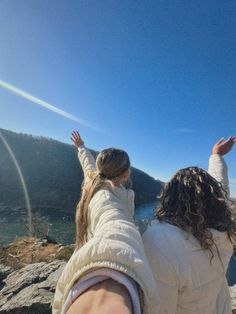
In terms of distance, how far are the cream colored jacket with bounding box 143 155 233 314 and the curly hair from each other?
43mm

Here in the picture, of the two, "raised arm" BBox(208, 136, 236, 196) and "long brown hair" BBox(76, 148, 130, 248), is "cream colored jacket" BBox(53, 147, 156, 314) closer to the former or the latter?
"long brown hair" BBox(76, 148, 130, 248)

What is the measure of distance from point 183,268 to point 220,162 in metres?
1.02

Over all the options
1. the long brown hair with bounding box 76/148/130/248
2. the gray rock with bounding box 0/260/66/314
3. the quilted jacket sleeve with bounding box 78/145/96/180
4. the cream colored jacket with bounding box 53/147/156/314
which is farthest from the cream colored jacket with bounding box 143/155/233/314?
the gray rock with bounding box 0/260/66/314

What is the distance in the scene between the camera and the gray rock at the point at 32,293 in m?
5.35

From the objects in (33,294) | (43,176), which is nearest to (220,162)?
(33,294)

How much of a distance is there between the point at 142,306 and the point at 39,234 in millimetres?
32569

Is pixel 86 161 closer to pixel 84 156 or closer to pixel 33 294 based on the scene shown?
pixel 84 156

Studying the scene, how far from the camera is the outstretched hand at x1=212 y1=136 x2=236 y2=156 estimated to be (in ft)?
8.26

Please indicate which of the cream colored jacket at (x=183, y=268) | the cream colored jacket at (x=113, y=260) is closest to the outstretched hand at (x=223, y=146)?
the cream colored jacket at (x=183, y=268)

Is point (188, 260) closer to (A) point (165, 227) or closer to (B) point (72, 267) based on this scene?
(A) point (165, 227)

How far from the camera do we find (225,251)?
172 cm

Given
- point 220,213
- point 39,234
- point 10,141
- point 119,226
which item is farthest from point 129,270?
point 10,141

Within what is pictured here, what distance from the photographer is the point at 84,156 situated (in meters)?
2.97

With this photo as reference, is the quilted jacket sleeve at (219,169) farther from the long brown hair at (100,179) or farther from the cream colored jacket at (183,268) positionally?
the long brown hair at (100,179)
